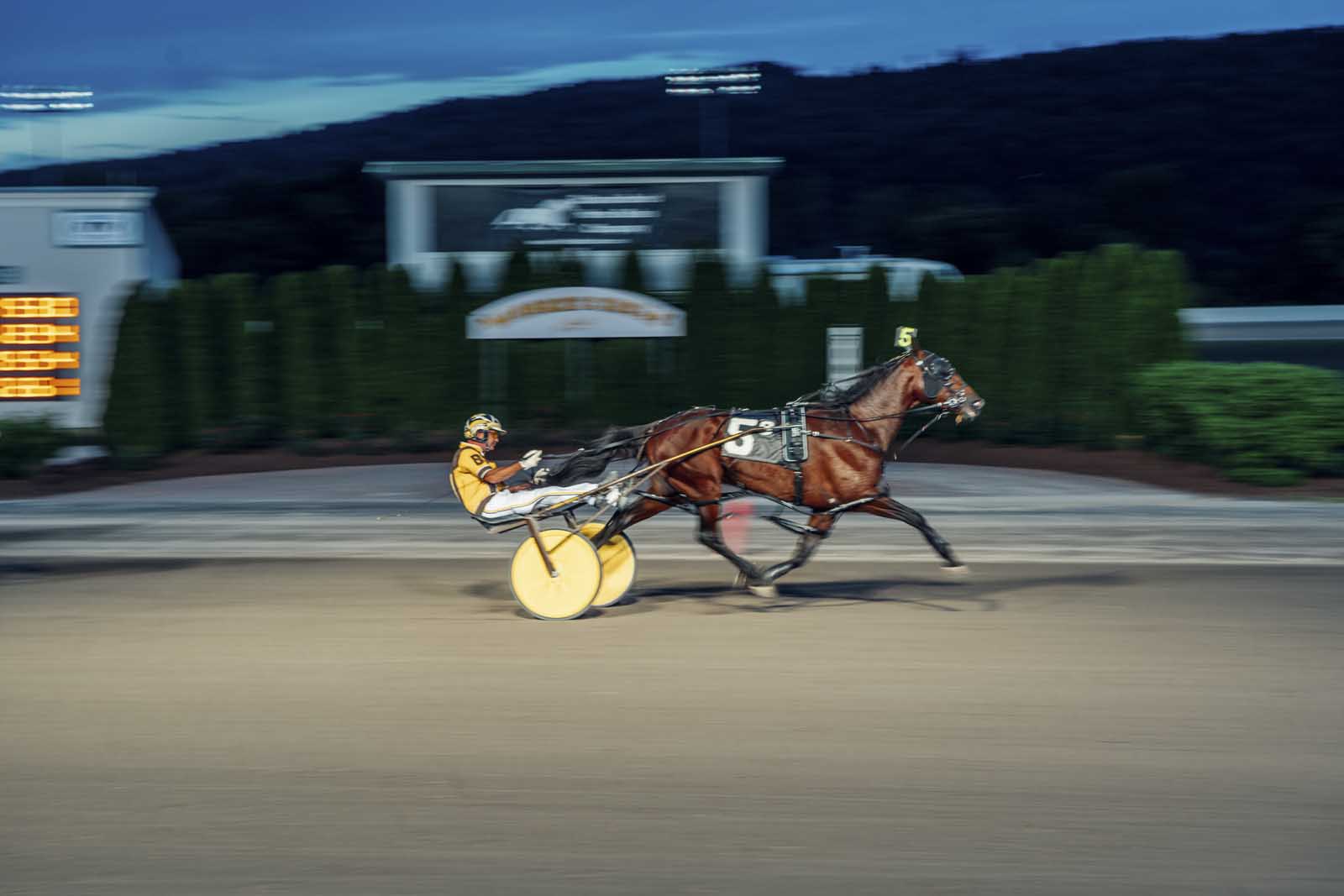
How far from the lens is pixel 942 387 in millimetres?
9992

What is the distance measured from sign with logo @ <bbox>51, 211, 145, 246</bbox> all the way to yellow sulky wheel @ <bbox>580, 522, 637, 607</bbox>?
18463 mm

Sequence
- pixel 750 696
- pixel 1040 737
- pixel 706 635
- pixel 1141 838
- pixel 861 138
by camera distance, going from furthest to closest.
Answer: pixel 861 138 < pixel 706 635 < pixel 750 696 < pixel 1040 737 < pixel 1141 838

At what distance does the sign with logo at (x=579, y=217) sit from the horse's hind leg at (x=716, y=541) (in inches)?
608

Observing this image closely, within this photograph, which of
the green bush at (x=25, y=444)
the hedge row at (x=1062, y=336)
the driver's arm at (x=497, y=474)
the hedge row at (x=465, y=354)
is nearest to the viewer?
the driver's arm at (x=497, y=474)

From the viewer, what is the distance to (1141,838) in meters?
5.19

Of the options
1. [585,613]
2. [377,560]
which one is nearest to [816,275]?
[377,560]

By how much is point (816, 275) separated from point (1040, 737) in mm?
16966

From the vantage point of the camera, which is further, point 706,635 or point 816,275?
point 816,275

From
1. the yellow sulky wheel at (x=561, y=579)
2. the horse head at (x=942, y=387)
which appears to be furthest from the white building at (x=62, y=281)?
the horse head at (x=942, y=387)

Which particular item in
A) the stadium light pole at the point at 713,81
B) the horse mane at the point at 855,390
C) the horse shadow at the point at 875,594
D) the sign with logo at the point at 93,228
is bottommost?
the horse shadow at the point at 875,594

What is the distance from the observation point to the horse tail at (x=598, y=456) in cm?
973

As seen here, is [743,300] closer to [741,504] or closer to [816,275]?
[816,275]

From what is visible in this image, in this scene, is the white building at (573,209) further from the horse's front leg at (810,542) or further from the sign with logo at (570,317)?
the horse's front leg at (810,542)

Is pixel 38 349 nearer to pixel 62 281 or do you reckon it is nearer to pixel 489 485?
pixel 62 281
